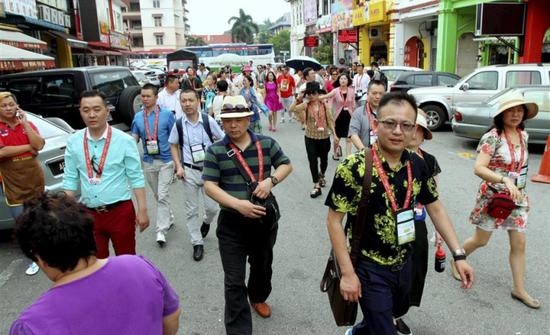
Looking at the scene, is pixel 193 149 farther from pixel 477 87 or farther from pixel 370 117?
pixel 477 87

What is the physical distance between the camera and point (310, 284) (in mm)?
4191

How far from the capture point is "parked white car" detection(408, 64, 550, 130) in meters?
10.8

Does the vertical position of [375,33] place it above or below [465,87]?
above

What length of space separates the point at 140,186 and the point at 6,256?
2676 millimetres

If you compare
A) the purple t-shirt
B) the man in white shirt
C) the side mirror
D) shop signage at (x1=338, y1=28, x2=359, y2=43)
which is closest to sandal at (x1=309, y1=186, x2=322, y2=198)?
the man in white shirt

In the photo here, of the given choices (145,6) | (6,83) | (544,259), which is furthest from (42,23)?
(145,6)

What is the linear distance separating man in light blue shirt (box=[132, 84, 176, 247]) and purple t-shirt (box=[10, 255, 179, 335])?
11.9 feet

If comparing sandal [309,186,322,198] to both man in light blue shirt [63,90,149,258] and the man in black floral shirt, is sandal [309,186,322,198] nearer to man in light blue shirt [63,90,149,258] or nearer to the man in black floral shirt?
man in light blue shirt [63,90,149,258]

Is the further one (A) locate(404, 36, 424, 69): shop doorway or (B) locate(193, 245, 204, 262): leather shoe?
(A) locate(404, 36, 424, 69): shop doorway

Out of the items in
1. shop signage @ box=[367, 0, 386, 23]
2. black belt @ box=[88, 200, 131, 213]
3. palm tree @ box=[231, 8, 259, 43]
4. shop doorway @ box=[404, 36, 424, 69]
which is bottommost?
black belt @ box=[88, 200, 131, 213]

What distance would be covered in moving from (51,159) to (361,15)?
83.2ft

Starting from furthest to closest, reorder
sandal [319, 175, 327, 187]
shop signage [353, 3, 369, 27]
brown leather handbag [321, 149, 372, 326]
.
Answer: shop signage [353, 3, 369, 27], sandal [319, 175, 327, 187], brown leather handbag [321, 149, 372, 326]

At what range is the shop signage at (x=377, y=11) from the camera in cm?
2484

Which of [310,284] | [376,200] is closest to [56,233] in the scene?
[376,200]
